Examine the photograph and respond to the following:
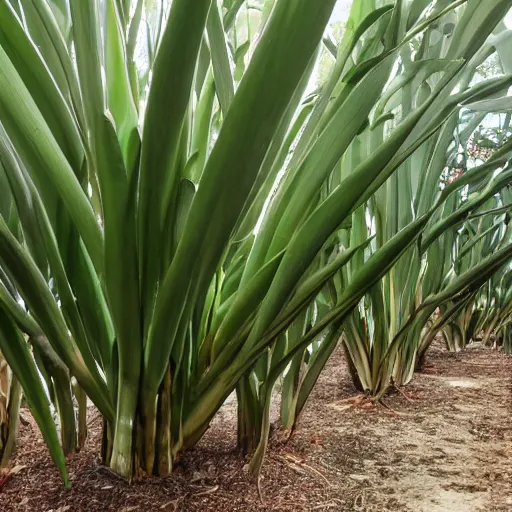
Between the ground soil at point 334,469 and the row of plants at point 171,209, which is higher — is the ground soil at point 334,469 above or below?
below

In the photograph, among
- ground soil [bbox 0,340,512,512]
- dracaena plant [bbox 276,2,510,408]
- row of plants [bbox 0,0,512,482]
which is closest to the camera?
row of plants [bbox 0,0,512,482]

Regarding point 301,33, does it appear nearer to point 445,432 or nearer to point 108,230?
point 108,230

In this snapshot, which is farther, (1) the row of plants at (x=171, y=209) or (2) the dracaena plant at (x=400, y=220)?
(2) the dracaena plant at (x=400, y=220)

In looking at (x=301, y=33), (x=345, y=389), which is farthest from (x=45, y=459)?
(x=345, y=389)

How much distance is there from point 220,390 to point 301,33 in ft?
0.85

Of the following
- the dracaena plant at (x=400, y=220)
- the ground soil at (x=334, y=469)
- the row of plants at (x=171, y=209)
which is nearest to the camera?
the row of plants at (x=171, y=209)

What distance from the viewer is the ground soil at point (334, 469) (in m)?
0.36

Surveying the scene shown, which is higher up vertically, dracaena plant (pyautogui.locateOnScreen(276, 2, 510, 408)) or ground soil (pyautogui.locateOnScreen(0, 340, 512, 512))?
dracaena plant (pyautogui.locateOnScreen(276, 2, 510, 408))

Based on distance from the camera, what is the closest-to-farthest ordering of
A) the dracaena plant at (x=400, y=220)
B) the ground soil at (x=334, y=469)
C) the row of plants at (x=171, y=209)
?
the row of plants at (x=171, y=209)
the ground soil at (x=334, y=469)
the dracaena plant at (x=400, y=220)

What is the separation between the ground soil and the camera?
36 centimetres

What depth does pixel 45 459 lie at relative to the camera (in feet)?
1.41

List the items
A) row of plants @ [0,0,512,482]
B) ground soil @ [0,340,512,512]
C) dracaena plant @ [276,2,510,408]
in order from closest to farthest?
row of plants @ [0,0,512,482], ground soil @ [0,340,512,512], dracaena plant @ [276,2,510,408]

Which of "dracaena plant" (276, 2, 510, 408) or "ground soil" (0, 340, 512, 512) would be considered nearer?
"ground soil" (0, 340, 512, 512)

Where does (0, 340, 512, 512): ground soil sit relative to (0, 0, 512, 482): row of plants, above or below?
below
